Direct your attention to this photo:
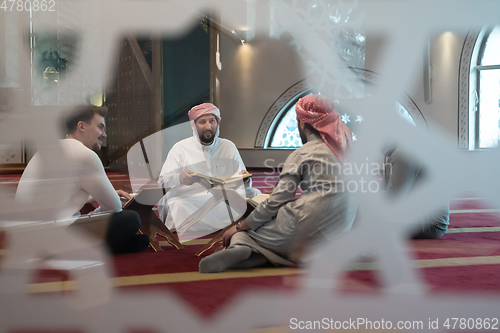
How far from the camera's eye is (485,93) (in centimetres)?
625

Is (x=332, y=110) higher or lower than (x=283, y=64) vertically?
lower

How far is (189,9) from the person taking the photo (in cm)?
599

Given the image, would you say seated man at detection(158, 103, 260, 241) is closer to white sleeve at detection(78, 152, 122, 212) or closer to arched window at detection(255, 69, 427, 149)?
white sleeve at detection(78, 152, 122, 212)

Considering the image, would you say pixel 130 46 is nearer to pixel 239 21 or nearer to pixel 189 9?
pixel 189 9

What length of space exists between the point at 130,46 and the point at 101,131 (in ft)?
13.8

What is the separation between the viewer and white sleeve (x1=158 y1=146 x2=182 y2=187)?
2.52 metres

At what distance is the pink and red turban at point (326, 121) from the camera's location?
169cm

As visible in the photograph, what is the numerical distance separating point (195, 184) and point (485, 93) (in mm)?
5520

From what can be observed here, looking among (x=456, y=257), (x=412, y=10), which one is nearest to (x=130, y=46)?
(x=412, y=10)

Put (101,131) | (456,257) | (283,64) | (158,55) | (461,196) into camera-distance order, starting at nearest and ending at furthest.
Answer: (101,131) → (456,257) → (461,196) → (158,55) → (283,64)

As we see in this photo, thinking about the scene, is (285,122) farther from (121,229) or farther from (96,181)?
(96,181)

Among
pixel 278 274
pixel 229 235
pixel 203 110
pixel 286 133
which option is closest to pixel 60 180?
pixel 229 235

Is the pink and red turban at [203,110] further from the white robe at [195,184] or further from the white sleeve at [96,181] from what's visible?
the white sleeve at [96,181]

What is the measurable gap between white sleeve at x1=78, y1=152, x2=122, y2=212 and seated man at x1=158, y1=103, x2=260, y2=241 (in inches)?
23.0
